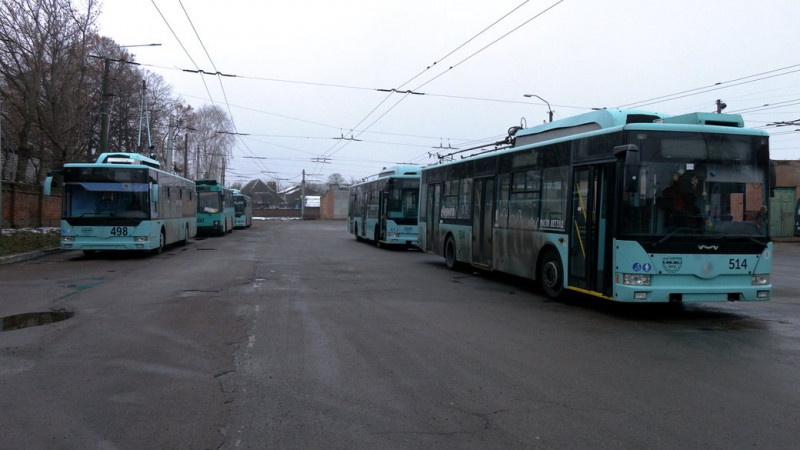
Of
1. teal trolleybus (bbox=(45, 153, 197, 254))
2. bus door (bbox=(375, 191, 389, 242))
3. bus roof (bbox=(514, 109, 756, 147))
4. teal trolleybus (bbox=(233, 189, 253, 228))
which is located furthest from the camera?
teal trolleybus (bbox=(233, 189, 253, 228))

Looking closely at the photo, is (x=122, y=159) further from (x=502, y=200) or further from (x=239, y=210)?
(x=239, y=210)

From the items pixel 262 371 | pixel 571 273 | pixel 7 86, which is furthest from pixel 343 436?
pixel 7 86

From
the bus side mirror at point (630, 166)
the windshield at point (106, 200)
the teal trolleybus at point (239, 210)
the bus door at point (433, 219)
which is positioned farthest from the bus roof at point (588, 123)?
the teal trolleybus at point (239, 210)

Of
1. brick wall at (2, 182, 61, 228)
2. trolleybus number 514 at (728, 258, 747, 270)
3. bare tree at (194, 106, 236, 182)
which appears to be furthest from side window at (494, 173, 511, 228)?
bare tree at (194, 106, 236, 182)

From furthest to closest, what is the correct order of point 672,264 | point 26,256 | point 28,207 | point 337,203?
point 337,203 < point 28,207 < point 26,256 < point 672,264

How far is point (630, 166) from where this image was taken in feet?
28.6

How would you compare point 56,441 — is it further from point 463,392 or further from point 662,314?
point 662,314

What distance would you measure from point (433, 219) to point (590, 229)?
911 centimetres

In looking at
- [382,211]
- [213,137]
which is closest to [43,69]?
[382,211]

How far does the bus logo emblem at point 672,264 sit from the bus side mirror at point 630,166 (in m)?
1.15

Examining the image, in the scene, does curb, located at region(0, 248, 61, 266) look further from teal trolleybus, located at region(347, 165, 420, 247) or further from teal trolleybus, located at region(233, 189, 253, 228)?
teal trolleybus, located at region(233, 189, 253, 228)

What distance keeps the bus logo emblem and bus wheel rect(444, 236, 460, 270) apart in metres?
8.24

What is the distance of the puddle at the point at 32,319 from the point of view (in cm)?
825

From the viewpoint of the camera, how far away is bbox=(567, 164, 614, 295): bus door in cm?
942
